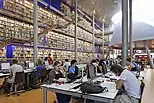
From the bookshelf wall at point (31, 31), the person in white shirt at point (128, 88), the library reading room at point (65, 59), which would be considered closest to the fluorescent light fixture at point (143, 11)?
the library reading room at point (65, 59)

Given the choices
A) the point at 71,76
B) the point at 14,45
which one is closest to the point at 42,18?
the point at 14,45

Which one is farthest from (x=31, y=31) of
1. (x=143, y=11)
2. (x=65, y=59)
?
(x=143, y=11)

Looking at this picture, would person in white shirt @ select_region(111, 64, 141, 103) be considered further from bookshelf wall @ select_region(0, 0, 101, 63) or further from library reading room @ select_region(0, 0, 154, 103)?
bookshelf wall @ select_region(0, 0, 101, 63)

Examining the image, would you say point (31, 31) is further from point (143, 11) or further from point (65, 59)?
point (143, 11)

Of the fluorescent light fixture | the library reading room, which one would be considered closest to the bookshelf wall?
the library reading room

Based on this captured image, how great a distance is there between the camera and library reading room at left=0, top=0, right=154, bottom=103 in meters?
3.11

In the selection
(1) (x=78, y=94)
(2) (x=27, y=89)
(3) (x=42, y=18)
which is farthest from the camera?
(3) (x=42, y=18)

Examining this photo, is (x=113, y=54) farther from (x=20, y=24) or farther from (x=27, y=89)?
(x=27, y=89)

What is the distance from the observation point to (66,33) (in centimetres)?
1975

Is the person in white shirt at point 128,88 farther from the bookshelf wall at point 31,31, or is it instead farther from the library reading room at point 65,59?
the bookshelf wall at point 31,31

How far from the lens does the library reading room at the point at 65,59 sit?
3110 millimetres

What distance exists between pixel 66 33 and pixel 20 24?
293 inches

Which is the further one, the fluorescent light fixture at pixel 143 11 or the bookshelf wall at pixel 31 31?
the fluorescent light fixture at pixel 143 11

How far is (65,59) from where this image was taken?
30.9 ft
